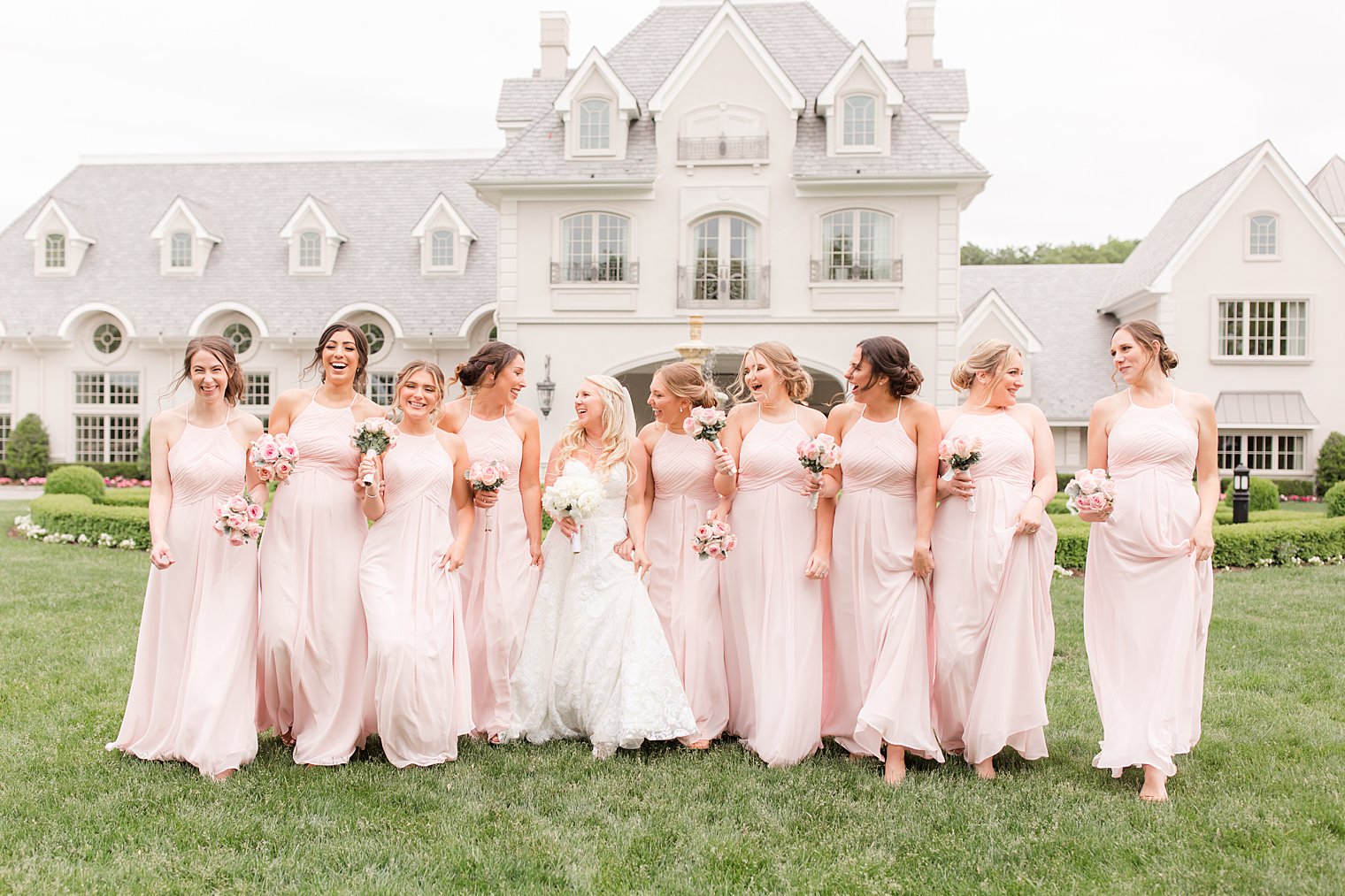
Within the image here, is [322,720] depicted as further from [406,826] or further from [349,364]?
[349,364]

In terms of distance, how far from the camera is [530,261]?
22.2 meters

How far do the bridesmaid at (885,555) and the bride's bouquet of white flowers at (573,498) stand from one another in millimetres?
1372

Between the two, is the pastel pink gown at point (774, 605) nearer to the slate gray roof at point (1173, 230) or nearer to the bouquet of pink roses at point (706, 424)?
the bouquet of pink roses at point (706, 424)

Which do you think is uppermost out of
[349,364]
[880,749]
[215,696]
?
[349,364]

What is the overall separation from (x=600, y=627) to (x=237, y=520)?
2113 mm

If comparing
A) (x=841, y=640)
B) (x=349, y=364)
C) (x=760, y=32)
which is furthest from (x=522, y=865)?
(x=760, y=32)

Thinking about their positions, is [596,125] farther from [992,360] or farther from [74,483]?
[992,360]

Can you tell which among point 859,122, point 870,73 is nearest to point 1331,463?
point 859,122

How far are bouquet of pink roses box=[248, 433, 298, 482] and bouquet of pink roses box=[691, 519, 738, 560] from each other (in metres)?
2.28

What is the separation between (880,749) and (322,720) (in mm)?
3216

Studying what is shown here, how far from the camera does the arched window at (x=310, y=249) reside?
29.9 meters

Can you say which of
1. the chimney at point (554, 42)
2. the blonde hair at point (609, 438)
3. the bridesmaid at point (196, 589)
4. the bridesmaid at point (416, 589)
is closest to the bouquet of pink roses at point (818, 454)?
the blonde hair at point (609, 438)

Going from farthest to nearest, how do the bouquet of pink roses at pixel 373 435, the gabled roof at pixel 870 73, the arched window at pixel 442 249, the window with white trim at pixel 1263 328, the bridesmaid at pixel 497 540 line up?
the arched window at pixel 442 249 < the window with white trim at pixel 1263 328 < the gabled roof at pixel 870 73 < the bridesmaid at pixel 497 540 < the bouquet of pink roses at pixel 373 435

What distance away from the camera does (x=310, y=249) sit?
29938 millimetres
